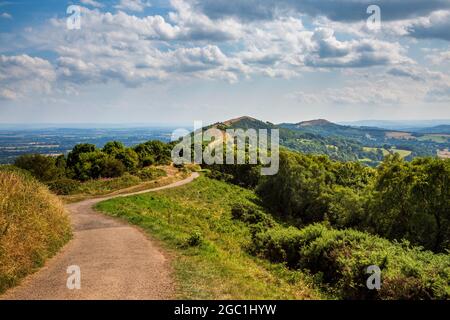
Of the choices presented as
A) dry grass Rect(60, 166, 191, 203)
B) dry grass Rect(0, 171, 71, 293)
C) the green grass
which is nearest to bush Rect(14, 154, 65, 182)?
dry grass Rect(60, 166, 191, 203)

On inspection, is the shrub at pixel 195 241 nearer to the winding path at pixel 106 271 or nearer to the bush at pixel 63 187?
the winding path at pixel 106 271

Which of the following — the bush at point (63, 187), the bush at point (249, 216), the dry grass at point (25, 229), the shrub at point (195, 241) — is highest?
the dry grass at point (25, 229)

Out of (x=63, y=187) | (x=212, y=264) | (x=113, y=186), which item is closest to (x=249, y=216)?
(x=113, y=186)

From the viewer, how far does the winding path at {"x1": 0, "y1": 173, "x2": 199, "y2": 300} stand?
1130 centimetres

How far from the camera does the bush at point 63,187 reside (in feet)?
143

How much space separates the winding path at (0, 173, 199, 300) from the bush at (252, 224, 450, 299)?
7.25 metres

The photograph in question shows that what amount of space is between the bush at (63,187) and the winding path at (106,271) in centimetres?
2382

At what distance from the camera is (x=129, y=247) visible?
17969 mm

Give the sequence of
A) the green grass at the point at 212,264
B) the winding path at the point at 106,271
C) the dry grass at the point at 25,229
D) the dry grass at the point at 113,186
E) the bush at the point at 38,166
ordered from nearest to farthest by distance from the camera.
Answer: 1. the winding path at the point at 106,271
2. the green grass at the point at 212,264
3. the dry grass at the point at 25,229
4. the dry grass at the point at 113,186
5. the bush at the point at 38,166

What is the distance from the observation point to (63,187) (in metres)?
44.3

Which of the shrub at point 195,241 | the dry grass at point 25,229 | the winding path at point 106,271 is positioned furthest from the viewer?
the shrub at point 195,241

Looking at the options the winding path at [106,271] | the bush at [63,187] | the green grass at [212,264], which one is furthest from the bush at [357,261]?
the bush at [63,187]

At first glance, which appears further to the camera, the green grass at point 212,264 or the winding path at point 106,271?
the green grass at point 212,264

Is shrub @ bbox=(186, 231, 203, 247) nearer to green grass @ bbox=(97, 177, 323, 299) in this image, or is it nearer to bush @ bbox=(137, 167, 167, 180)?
green grass @ bbox=(97, 177, 323, 299)
